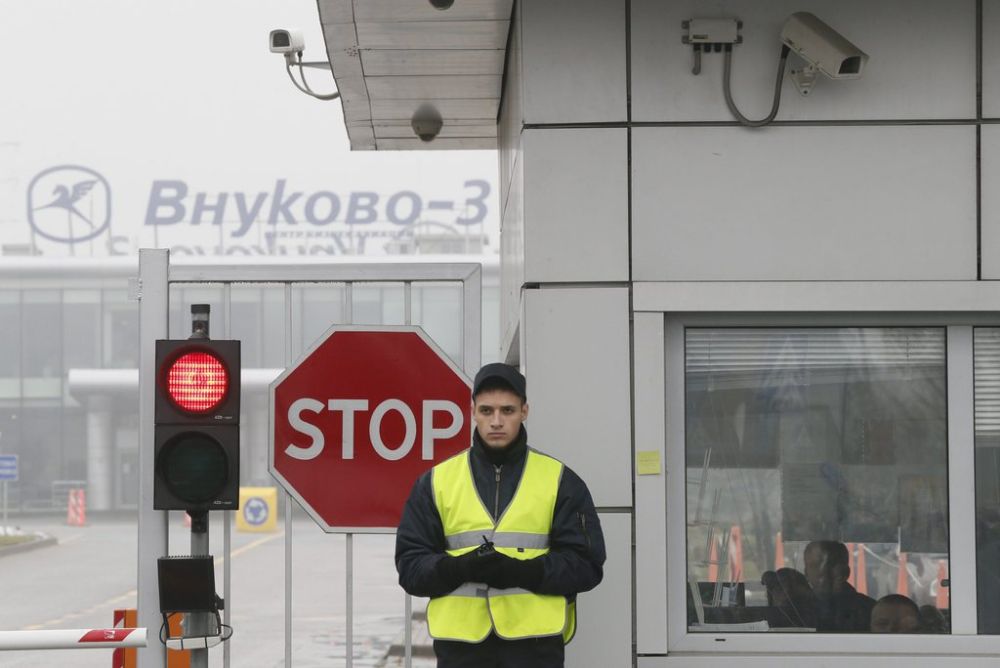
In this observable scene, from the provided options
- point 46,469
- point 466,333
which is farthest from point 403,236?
point 466,333

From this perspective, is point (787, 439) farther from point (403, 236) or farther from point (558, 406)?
point (403, 236)

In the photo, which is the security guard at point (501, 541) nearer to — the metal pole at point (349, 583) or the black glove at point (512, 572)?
the black glove at point (512, 572)

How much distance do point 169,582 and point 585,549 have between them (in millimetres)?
1872

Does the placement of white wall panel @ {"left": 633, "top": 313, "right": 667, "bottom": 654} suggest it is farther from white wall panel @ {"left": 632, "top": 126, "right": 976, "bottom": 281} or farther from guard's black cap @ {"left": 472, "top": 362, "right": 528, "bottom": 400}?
guard's black cap @ {"left": 472, "top": 362, "right": 528, "bottom": 400}

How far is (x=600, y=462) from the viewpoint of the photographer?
5.62 m

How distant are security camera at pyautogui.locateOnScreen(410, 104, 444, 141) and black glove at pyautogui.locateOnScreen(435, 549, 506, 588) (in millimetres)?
5269

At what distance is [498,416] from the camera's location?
4469mm

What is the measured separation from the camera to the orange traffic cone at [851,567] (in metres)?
5.76

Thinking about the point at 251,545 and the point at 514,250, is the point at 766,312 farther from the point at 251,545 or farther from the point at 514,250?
the point at 251,545

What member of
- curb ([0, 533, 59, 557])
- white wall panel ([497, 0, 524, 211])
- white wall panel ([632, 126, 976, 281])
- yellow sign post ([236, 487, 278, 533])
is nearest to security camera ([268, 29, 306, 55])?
white wall panel ([497, 0, 524, 211])

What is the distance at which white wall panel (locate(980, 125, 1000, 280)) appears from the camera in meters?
5.68

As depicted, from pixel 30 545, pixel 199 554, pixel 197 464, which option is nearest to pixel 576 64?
pixel 197 464

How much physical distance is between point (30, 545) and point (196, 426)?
38.2 meters

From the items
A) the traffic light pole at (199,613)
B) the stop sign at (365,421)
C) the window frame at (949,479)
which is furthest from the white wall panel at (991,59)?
the traffic light pole at (199,613)
